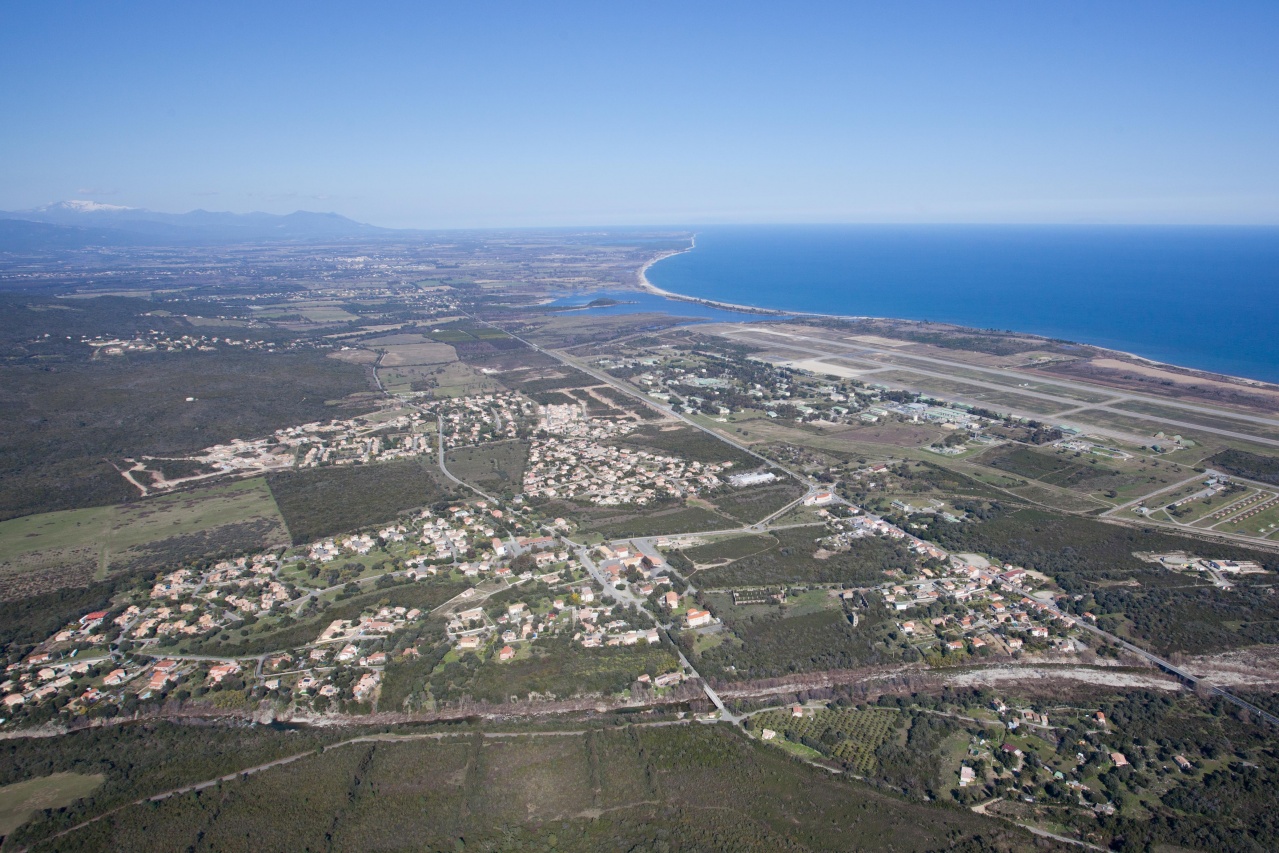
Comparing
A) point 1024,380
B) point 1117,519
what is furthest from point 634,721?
point 1024,380

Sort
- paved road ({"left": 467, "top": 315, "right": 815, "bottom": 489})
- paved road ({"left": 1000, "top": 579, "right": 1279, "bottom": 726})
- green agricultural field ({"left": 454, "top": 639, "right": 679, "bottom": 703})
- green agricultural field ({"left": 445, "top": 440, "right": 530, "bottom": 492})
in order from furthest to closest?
paved road ({"left": 467, "top": 315, "right": 815, "bottom": 489}) → green agricultural field ({"left": 445, "top": 440, "right": 530, "bottom": 492}) → green agricultural field ({"left": 454, "top": 639, "right": 679, "bottom": 703}) → paved road ({"left": 1000, "top": 579, "right": 1279, "bottom": 726})

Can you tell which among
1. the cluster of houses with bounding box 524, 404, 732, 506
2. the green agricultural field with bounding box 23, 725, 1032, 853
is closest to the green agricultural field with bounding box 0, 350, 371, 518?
the cluster of houses with bounding box 524, 404, 732, 506

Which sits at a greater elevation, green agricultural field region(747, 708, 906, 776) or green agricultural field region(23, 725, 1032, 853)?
green agricultural field region(747, 708, 906, 776)

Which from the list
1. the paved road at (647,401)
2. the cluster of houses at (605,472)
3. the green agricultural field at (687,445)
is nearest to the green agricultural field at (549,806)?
the cluster of houses at (605,472)

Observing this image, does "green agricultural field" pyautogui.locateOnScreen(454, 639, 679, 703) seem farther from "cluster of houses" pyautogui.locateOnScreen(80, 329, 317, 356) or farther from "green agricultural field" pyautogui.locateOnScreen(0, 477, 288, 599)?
"cluster of houses" pyautogui.locateOnScreen(80, 329, 317, 356)

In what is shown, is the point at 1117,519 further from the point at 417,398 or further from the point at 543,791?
the point at 417,398

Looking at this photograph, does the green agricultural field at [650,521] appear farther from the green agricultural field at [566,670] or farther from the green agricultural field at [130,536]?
the green agricultural field at [130,536]

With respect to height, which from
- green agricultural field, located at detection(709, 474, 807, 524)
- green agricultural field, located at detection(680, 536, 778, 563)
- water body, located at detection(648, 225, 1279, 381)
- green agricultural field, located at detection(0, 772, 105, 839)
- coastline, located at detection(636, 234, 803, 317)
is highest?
water body, located at detection(648, 225, 1279, 381)

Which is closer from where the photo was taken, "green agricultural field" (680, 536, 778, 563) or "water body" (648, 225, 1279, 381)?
"green agricultural field" (680, 536, 778, 563)
